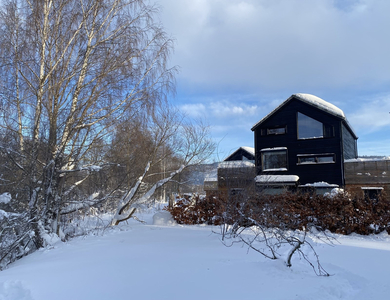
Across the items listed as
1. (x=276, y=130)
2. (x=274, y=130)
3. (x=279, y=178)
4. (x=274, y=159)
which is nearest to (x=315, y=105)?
(x=276, y=130)

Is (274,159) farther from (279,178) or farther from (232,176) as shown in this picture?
(232,176)

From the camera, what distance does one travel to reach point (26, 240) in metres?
7.26

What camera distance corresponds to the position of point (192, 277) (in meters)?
3.96

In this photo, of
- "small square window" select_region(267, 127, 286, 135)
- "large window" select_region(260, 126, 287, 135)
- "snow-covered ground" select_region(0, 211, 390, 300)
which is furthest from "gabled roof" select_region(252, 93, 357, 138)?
"snow-covered ground" select_region(0, 211, 390, 300)

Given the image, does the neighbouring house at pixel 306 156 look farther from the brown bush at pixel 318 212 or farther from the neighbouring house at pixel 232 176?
the brown bush at pixel 318 212

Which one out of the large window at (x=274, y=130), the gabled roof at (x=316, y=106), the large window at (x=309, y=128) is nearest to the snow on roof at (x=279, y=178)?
the large window at (x=309, y=128)

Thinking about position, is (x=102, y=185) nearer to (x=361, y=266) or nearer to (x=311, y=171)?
(x=361, y=266)

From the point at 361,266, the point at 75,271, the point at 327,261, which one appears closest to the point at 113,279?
the point at 75,271

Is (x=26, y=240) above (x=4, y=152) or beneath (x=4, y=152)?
beneath

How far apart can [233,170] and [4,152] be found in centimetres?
1338

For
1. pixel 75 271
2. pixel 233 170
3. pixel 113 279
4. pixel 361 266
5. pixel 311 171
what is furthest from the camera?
pixel 311 171

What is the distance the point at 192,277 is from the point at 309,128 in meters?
18.9

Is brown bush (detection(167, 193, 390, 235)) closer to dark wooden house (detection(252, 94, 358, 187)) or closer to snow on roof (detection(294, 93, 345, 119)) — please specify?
dark wooden house (detection(252, 94, 358, 187))

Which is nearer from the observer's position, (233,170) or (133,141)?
(133,141)
